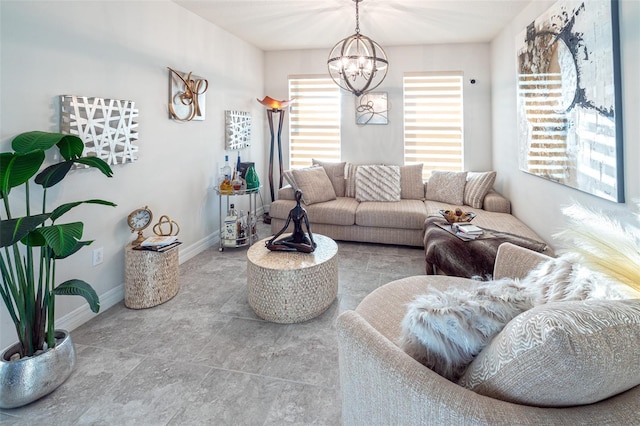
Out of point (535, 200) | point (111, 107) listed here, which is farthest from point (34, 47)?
point (535, 200)

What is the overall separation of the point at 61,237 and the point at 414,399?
61.7 inches

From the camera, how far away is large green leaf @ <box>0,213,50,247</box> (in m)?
1.34

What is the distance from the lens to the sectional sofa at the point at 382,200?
154 inches

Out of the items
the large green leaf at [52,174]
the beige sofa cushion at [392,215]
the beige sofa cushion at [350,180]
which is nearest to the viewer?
the large green leaf at [52,174]

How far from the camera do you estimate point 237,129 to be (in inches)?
175

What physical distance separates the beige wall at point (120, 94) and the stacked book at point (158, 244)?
0.81 ft

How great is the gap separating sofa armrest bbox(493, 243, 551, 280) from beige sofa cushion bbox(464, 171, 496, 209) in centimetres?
241

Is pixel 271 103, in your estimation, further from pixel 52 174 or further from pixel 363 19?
pixel 52 174

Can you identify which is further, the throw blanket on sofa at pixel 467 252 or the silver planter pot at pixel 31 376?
the throw blanket on sofa at pixel 467 252

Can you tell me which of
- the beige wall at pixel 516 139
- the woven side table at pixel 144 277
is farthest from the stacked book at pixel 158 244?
the beige wall at pixel 516 139

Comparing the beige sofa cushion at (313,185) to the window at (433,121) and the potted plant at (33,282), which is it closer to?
the window at (433,121)

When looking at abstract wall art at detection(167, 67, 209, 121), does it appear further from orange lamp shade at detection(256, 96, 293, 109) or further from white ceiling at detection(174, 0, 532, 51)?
orange lamp shade at detection(256, 96, 293, 109)

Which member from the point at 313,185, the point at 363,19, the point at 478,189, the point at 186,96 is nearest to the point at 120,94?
the point at 186,96

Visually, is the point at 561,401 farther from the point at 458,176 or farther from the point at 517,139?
the point at 458,176
